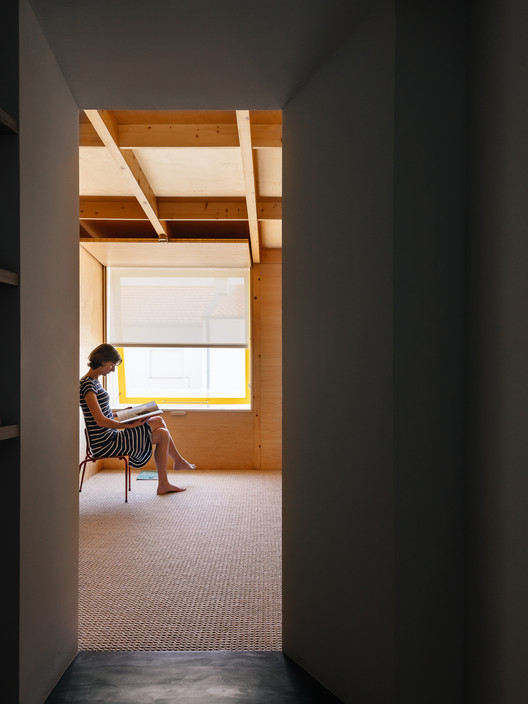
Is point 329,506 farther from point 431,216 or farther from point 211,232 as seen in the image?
point 211,232

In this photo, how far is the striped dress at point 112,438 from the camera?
3898 mm

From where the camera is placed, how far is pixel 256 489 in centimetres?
441

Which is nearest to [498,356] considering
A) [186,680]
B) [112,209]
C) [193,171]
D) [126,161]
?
[186,680]

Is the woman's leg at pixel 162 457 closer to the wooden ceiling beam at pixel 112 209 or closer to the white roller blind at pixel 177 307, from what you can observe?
the white roller blind at pixel 177 307

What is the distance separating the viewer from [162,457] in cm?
435

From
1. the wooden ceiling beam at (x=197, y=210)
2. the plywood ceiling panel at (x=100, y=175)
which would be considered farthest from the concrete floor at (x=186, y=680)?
the wooden ceiling beam at (x=197, y=210)

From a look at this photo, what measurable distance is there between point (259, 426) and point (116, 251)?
2161mm

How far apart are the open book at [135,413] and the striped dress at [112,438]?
0.26 feet
